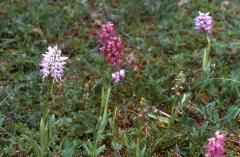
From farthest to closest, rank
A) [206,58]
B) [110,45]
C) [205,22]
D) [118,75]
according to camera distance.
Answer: [206,58] → [205,22] → [118,75] → [110,45]

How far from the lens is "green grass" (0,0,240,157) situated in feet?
11.6

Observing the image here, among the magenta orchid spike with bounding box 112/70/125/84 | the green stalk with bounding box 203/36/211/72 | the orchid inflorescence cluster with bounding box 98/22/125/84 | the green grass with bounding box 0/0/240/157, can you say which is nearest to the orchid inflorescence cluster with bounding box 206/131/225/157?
the green grass with bounding box 0/0/240/157

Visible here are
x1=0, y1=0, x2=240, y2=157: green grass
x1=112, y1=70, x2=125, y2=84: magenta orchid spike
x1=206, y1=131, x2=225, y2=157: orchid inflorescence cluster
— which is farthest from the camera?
x1=112, y1=70, x2=125, y2=84: magenta orchid spike

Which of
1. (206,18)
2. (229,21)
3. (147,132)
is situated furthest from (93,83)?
(229,21)

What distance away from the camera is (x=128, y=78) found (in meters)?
4.23

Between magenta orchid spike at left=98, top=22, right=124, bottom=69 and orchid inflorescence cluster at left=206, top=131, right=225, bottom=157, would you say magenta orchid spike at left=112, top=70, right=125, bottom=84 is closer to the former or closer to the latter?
magenta orchid spike at left=98, top=22, right=124, bottom=69

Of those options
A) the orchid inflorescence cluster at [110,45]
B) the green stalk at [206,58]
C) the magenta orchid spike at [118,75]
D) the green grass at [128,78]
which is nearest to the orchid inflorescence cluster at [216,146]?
the green grass at [128,78]

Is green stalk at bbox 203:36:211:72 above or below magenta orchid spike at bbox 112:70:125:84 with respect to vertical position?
above

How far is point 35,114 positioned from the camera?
3736 millimetres

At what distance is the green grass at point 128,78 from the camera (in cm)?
354

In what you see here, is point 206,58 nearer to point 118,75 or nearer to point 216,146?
point 118,75

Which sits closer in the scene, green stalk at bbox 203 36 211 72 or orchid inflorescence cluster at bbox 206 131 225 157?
orchid inflorescence cluster at bbox 206 131 225 157

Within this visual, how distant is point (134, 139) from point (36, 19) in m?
1.92

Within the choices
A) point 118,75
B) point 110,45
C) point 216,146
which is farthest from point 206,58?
point 216,146
